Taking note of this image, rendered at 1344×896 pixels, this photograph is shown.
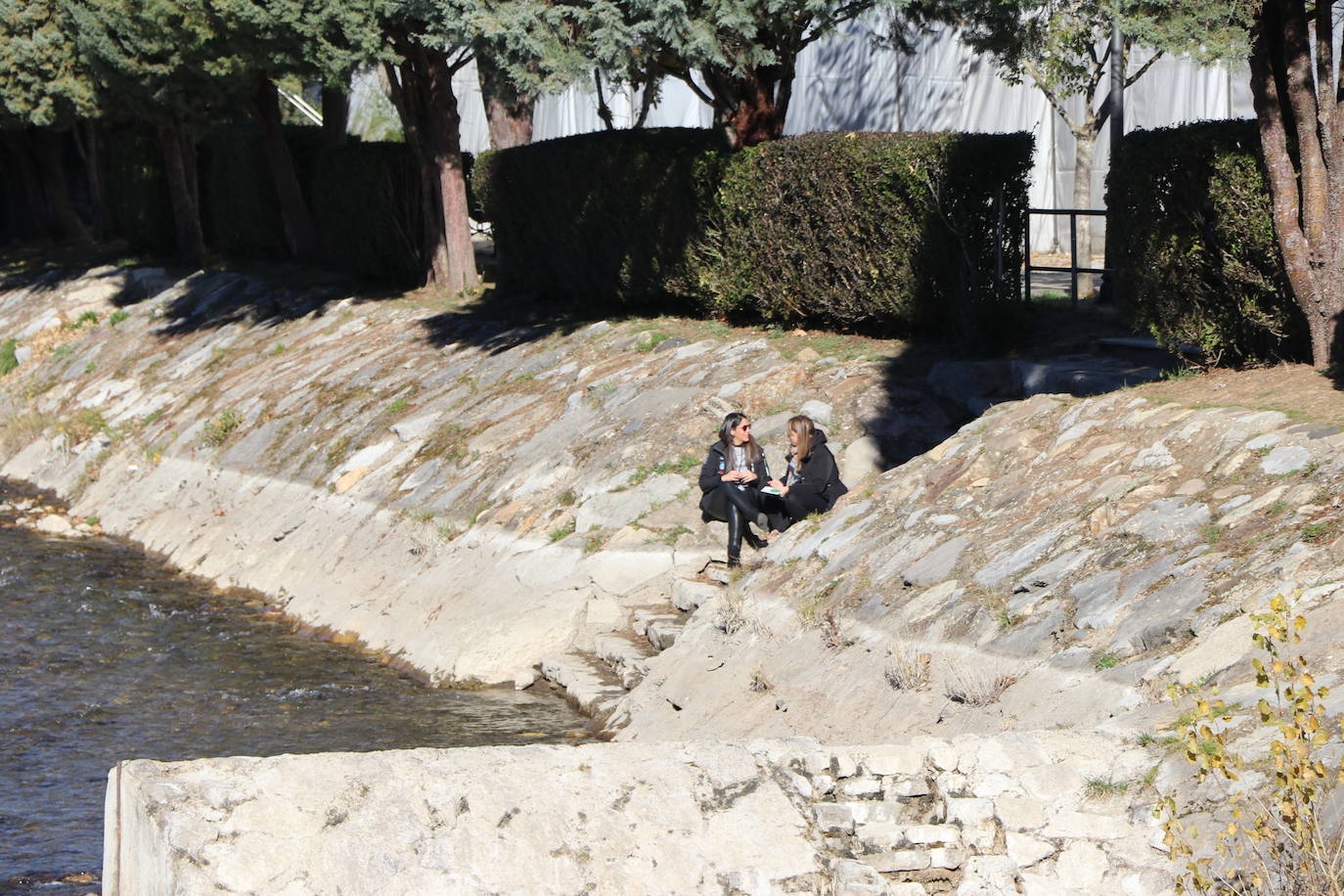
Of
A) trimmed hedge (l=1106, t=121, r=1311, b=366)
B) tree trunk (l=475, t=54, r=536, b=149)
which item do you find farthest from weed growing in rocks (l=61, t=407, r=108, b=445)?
trimmed hedge (l=1106, t=121, r=1311, b=366)

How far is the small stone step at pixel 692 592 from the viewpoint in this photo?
11.1 metres

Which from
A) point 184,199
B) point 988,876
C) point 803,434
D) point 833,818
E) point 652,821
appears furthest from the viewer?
point 184,199

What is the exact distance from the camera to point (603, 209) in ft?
59.5

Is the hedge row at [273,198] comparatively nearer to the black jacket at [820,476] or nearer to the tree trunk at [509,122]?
the tree trunk at [509,122]

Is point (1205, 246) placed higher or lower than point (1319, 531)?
higher

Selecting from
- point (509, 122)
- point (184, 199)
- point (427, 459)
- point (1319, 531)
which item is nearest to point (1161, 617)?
point (1319, 531)

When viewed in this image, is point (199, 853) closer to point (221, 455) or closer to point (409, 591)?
point (409, 591)

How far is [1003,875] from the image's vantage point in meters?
5.76

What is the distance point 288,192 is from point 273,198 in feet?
4.35

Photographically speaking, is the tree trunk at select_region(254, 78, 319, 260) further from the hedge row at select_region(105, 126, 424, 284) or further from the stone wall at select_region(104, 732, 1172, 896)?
the stone wall at select_region(104, 732, 1172, 896)

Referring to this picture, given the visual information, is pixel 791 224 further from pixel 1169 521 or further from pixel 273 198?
pixel 273 198

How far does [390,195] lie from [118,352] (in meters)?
4.56

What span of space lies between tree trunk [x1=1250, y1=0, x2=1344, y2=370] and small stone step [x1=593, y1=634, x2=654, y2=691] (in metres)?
4.61

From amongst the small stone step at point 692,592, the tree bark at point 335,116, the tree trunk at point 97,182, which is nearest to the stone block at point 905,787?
the small stone step at point 692,592
